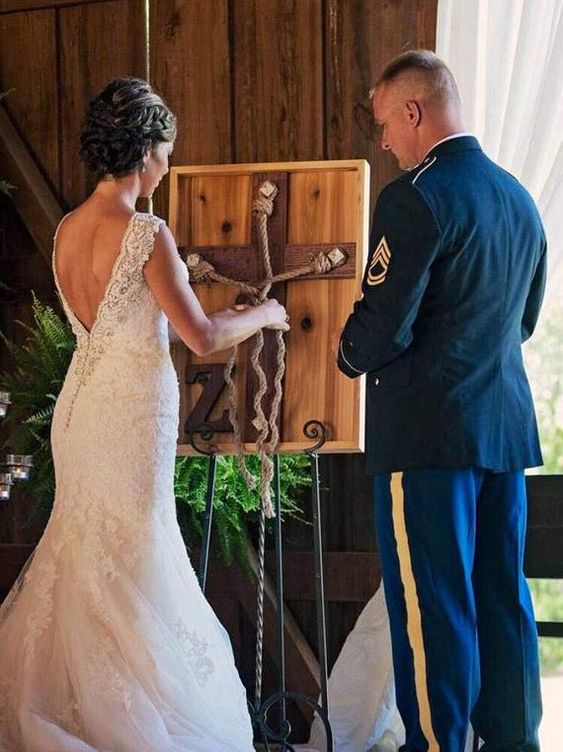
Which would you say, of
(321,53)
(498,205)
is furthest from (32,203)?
(498,205)

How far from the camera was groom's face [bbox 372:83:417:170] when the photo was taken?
9.05 feet

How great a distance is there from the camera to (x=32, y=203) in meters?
3.99

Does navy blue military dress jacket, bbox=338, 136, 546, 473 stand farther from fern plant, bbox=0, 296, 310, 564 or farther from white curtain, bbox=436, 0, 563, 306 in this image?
fern plant, bbox=0, 296, 310, 564

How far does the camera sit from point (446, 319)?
2.63 metres

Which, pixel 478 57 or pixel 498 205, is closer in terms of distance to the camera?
pixel 498 205

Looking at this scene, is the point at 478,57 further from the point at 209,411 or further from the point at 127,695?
the point at 127,695

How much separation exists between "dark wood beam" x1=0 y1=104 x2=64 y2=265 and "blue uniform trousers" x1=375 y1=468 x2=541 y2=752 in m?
1.77

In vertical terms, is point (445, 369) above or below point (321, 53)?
below

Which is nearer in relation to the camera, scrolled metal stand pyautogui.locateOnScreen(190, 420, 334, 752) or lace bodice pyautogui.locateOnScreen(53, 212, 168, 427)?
Answer: lace bodice pyautogui.locateOnScreen(53, 212, 168, 427)

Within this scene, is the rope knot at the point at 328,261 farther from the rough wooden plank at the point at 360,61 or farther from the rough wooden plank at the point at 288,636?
the rough wooden plank at the point at 288,636

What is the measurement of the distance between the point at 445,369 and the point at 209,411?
0.82 meters

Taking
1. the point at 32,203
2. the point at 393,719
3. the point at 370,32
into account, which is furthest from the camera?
the point at 32,203

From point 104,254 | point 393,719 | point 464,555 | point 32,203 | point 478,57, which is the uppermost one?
point 478,57

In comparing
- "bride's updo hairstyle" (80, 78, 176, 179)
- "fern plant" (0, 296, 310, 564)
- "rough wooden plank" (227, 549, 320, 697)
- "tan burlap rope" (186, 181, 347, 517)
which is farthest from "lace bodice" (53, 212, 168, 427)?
"rough wooden plank" (227, 549, 320, 697)
